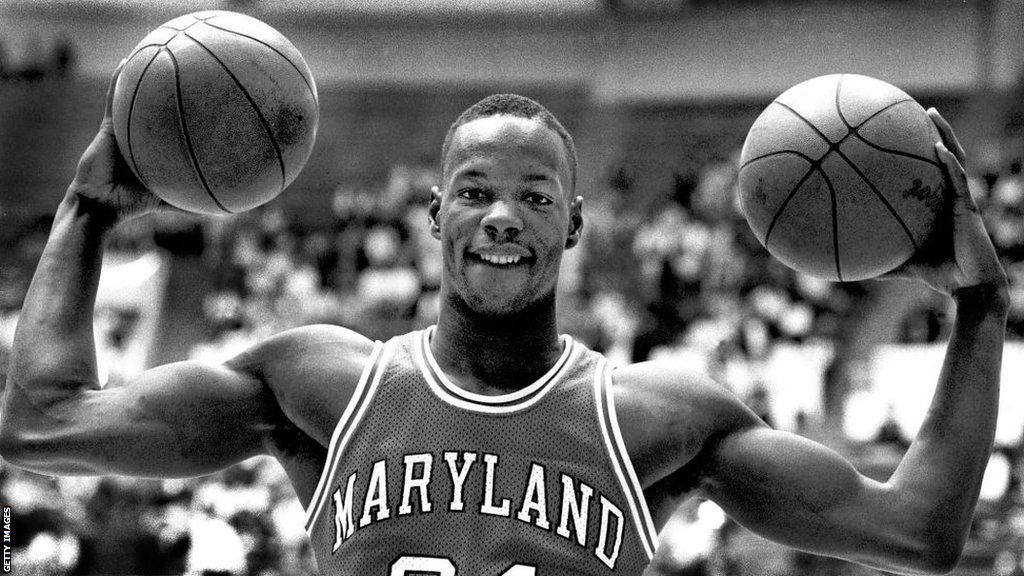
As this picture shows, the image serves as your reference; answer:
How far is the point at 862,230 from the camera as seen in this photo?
9.19ft

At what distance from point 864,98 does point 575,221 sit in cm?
71

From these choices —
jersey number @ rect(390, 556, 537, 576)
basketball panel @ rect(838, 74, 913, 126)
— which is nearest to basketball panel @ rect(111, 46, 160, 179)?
jersey number @ rect(390, 556, 537, 576)

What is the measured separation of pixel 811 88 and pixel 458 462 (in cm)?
122

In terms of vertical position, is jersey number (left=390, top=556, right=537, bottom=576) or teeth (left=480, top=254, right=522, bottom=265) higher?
teeth (left=480, top=254, right=522, bottom=265)

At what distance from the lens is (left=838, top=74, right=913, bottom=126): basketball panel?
114 inches

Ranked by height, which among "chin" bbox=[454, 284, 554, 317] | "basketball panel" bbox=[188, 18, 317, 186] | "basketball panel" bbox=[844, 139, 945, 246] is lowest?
"chin" bbox=[454, 284, 554, 317]

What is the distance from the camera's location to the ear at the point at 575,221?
2.89 meters

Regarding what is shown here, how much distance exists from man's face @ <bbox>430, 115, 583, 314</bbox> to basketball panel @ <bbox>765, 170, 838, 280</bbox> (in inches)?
19.5

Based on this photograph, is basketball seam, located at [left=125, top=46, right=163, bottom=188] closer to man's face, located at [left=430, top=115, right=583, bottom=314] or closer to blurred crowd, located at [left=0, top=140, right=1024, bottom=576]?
man's face, located at [left=430, top=115, right=583, bottom=314]

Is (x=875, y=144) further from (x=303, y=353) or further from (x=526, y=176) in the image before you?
(x=303, y=353)

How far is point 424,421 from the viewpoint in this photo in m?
2.70

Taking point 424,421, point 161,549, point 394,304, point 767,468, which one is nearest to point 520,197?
point 424,421
